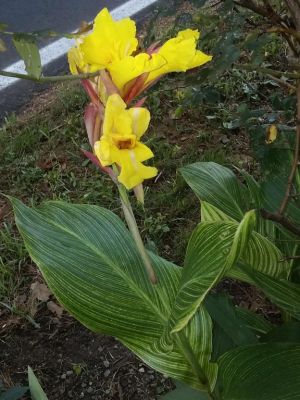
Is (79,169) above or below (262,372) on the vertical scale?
below

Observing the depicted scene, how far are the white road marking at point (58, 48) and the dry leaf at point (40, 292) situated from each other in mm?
1649

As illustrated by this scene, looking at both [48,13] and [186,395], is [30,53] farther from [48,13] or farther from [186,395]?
[48,13]

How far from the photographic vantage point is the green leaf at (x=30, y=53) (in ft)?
2.29

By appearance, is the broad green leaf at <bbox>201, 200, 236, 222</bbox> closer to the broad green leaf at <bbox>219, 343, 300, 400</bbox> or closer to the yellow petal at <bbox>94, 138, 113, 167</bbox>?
the broad green leaf at <bbox>219, 343, 300, 400</bbox>

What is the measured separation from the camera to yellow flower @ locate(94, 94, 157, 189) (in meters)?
0.79

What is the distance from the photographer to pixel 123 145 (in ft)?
2.66

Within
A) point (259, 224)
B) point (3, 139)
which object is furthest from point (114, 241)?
point (3, 139)

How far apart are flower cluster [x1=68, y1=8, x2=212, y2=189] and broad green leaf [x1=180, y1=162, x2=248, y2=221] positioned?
727mm

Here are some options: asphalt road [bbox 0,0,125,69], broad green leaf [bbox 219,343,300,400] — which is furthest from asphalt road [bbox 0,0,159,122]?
broad green leaf [bbox 219,343,300,400]

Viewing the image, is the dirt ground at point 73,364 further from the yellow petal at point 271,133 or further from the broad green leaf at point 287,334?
the yellow petal at point 271,133

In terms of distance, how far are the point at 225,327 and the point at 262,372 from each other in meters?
0.16

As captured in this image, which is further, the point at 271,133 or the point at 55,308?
the point at 55,308

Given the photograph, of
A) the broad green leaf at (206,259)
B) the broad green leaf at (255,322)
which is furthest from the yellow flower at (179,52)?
the broad green leaf at (255,322)

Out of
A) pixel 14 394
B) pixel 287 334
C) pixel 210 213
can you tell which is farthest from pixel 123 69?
pixel 14 394
